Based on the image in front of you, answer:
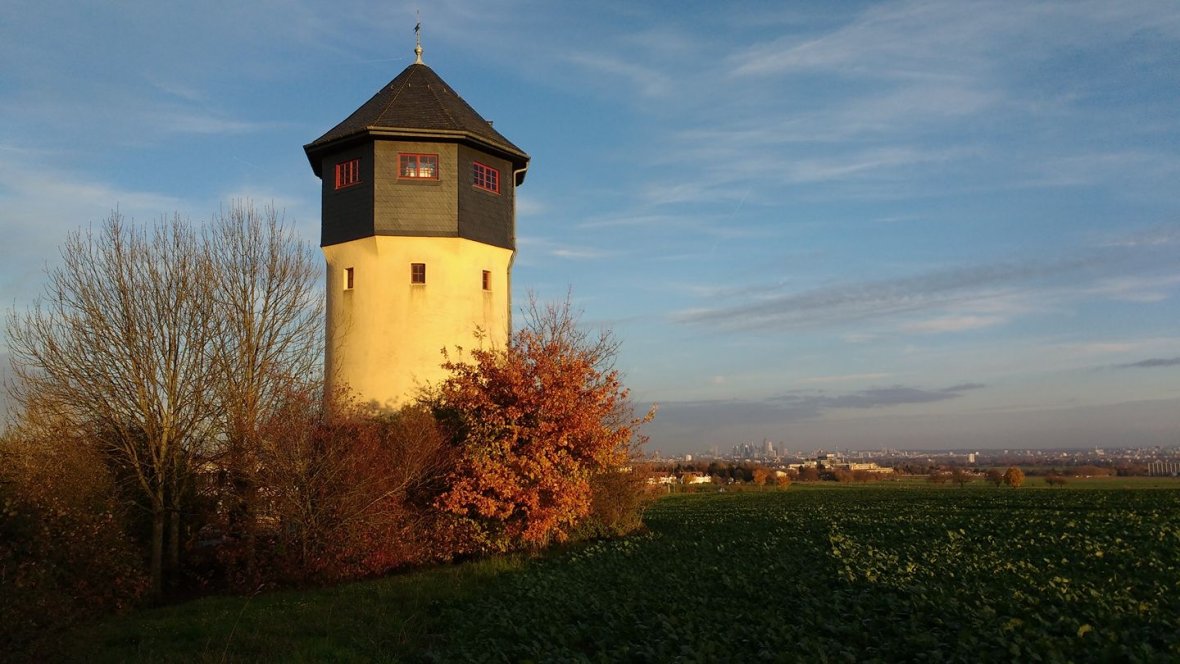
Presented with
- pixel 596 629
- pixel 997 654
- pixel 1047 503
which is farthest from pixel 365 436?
pixel 1047 503

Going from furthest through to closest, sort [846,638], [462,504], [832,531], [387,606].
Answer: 1. [832,531]
2. [462,504]
3. [387,606]
4. [846,638]

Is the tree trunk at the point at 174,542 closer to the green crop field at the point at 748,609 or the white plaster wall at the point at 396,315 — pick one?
the green crop field at the point at 748,609

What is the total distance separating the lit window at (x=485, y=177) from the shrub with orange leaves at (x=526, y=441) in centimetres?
660

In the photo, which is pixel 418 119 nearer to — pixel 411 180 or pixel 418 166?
pixel 418 166

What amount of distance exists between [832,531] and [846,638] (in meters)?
15.1

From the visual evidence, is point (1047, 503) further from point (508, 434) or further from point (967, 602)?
point (967, 602)

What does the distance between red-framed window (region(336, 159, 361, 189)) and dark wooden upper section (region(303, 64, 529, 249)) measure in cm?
17

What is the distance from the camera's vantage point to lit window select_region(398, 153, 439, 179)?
25.9 metres

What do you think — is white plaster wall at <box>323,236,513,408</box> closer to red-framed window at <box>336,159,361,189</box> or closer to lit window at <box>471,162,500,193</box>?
red-framed window at <box>336,159,361,189</box>

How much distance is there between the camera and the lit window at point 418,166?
25891 millimetres

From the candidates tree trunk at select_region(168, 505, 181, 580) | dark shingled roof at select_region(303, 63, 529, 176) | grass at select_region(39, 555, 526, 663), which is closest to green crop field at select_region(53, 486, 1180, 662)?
grass at select_region(39, 555, 526, 663)

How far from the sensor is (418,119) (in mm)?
26234

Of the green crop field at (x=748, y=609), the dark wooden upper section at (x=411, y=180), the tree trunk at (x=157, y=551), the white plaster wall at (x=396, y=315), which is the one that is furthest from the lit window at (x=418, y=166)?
the green crop field at (x=748, y=609)

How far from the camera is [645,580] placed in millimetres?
15305
